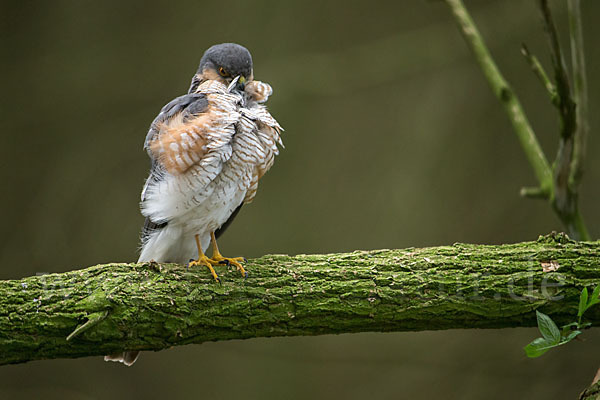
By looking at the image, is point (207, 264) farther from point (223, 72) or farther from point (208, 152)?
point (223, 72)

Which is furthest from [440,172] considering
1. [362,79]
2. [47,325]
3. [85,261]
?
[47,325]

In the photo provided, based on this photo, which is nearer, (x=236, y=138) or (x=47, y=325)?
(x=47, y=325)

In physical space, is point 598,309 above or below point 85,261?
below

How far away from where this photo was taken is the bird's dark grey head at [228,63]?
2381mm

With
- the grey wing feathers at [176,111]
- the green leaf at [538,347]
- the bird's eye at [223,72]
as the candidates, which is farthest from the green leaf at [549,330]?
the bird's eye at [223,72]

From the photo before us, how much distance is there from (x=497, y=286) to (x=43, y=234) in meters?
3.49

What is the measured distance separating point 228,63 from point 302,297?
3.20ft

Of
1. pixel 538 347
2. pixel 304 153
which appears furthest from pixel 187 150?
pixel 304 153

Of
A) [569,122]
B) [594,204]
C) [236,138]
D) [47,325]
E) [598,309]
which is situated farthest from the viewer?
[594,204]

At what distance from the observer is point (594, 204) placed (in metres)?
4.43

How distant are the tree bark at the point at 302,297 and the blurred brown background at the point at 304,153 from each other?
253cm

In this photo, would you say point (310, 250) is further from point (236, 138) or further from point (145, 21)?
point (236, 138)

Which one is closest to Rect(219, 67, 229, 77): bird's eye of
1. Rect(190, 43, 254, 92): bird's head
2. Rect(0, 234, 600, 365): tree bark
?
Rect(190, 43, 254, 92): bird's head

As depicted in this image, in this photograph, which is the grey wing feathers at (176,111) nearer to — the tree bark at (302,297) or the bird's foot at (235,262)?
the bird's foot at (235,262)
